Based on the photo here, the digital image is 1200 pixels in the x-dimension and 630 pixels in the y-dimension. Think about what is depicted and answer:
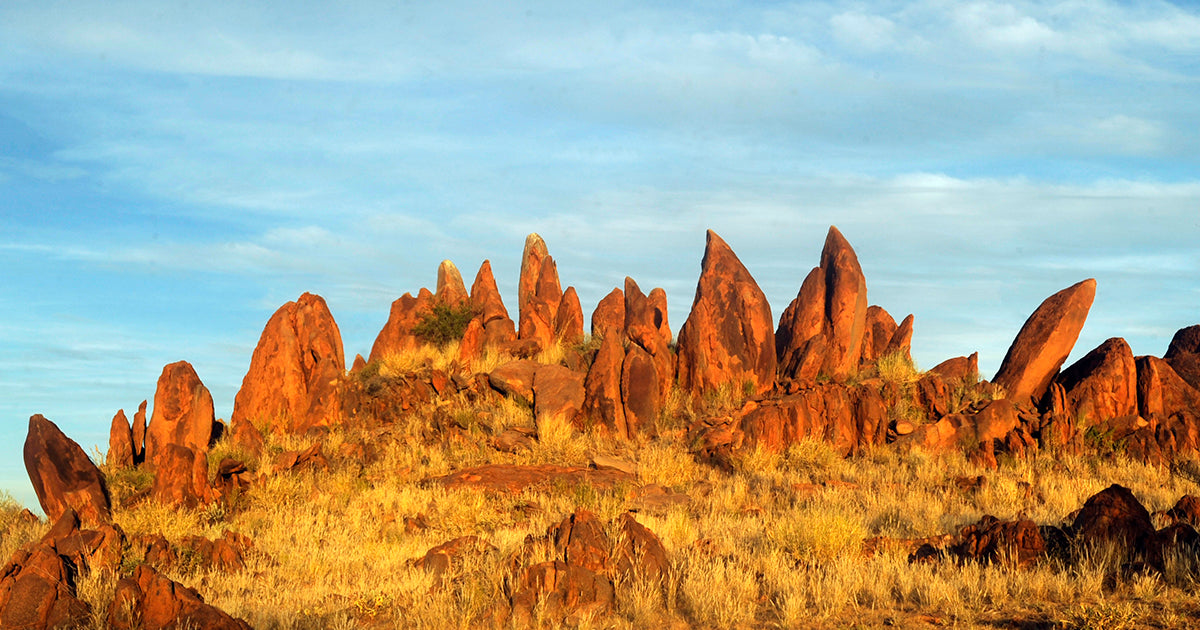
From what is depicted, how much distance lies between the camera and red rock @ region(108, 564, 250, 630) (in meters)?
7.94

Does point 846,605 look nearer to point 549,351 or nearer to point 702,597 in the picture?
point 702,597

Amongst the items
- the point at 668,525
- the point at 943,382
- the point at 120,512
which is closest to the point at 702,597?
the point at 668,525

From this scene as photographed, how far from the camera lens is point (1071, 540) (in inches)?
394

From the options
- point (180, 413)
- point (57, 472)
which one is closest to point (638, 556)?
point (57, 472)

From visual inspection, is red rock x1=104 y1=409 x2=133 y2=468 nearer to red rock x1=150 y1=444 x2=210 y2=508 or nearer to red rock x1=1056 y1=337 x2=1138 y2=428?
red rock x1=150 y1=444 x2=210 y2=508

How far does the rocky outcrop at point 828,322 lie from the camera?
23.6 metres

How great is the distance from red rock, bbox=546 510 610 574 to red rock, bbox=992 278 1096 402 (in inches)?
615

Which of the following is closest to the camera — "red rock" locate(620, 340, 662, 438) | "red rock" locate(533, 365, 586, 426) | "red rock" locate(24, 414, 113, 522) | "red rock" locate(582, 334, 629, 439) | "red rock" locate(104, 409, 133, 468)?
"red rock" locate(24, 414, 113, 522)

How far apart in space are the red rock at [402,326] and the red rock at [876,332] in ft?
44.0

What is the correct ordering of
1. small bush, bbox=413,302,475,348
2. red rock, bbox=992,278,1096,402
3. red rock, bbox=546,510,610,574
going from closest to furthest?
red rock, bbox=546,510,610,574, red rock, bbox=992,278,1096,402, small bush, bbox=413,302,475,348

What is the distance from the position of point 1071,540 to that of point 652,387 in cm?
1234

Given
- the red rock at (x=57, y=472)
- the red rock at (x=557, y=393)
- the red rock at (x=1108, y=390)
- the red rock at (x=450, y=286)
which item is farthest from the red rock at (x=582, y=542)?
the red rock at (x=450, y=286)

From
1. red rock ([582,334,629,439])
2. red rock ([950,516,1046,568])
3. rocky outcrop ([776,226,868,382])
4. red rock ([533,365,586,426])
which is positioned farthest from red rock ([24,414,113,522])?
rocky outcrop ([776,226,868,382])

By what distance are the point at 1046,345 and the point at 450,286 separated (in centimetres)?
1909
